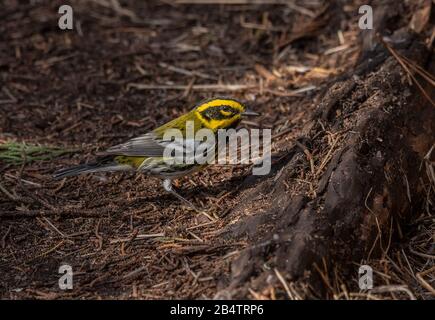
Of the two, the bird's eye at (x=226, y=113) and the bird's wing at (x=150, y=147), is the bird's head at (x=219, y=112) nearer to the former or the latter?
the bird's eye at (x=226, y=113)

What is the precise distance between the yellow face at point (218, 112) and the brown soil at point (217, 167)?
0.43 m

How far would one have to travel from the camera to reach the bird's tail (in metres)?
Answer: 5.21

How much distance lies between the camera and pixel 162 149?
18.1ft

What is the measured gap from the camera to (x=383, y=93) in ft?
17.2

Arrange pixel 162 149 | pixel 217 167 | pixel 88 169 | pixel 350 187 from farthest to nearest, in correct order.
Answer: pixel 217 167 → pixel 162 149 → pixel 88 169 → pixel 350 187

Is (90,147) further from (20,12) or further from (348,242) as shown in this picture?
(20,12)

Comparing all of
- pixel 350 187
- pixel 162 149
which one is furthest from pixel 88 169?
pixel 350 187

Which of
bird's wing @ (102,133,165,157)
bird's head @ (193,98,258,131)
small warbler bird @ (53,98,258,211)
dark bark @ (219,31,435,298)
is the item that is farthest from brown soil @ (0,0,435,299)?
bird's head @ (193,98,258,131)

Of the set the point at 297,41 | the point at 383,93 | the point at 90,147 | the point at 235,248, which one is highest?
the point at 297,41

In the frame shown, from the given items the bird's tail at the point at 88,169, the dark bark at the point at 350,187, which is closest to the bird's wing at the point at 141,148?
the bird's tail at the point at 88,169

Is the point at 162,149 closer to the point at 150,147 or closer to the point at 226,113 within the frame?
the point at 150,147

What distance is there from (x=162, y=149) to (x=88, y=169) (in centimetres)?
67
